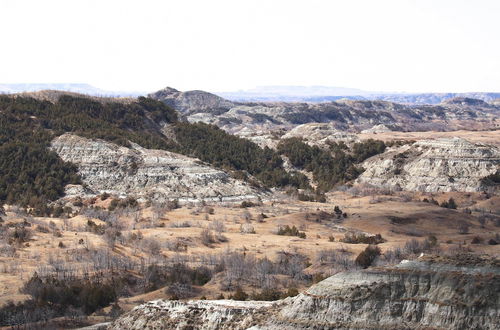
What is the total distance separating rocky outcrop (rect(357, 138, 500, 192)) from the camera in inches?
2864

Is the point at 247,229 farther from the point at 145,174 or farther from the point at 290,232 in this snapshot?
the point at 145,174

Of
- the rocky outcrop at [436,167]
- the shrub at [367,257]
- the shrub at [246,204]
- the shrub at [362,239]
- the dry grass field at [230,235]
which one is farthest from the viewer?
the rocky outcrop at [436,167]

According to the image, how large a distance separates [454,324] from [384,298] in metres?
2.00

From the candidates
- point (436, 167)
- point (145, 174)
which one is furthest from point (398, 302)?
Answer: point (436, 167)

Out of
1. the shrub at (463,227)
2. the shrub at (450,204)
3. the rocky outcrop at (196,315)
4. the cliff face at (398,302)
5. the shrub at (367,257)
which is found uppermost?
the cliff face at (398,302)

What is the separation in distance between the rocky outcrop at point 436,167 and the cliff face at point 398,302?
5748cm

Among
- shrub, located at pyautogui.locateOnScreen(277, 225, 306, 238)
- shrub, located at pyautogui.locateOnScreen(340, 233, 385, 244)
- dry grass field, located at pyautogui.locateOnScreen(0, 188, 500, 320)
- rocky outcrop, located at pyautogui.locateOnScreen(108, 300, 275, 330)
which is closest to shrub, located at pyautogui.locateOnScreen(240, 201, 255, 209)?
dry grass field, located at pyautogui.locateOnScreen(0, 188, 500, 320)

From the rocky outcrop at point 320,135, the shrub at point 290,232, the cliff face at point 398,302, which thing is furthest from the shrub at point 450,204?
the cliff face at point 398,302

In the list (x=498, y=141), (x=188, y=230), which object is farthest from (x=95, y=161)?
(x=498, y=141)

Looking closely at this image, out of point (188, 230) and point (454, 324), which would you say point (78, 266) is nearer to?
point (188, 230)

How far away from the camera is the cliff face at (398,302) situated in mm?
15883

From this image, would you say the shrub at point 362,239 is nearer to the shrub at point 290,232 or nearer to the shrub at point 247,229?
the shrub at point 290,232

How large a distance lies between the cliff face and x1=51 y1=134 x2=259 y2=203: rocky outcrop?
45.2 meters

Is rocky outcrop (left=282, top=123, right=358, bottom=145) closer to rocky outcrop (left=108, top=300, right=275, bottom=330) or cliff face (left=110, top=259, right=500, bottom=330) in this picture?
rocky outcrop (left=108, top=300, right=275, bottom=330)
